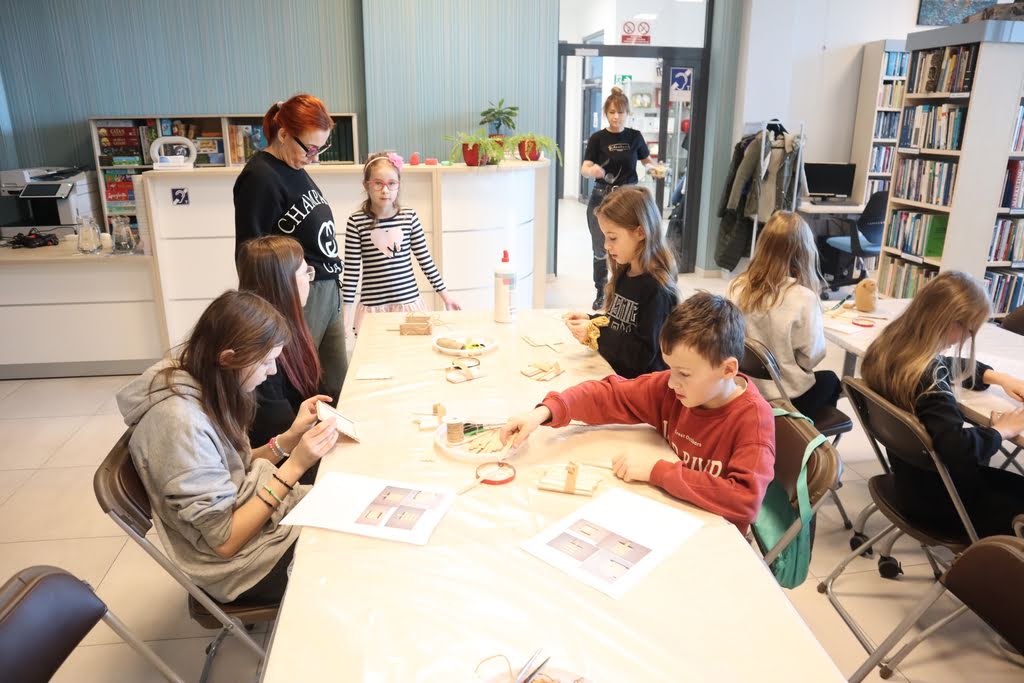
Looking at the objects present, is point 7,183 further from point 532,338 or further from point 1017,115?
point 1017,115

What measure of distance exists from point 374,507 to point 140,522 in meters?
0.52

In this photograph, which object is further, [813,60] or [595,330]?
[813,60]

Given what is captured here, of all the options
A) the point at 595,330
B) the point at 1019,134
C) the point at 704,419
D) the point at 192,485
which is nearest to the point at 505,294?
the point at 595,330

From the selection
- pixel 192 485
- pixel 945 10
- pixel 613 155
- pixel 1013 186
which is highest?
pixel 945 10

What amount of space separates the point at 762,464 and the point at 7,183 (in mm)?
5316

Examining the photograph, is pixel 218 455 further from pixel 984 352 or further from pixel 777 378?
pixel 984 352

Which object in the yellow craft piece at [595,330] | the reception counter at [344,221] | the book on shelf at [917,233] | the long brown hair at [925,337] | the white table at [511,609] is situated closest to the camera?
the white table at [511,609]

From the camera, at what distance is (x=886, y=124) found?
6.67 metres

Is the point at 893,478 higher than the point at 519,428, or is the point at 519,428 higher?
the point at 519,428

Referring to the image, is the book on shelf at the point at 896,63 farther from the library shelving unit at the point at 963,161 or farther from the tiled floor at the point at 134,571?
the tiled floor at the point at 134,571

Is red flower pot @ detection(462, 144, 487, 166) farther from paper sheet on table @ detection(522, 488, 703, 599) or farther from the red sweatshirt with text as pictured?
paper sheet on table @ detection(522, 488, 703, 599)

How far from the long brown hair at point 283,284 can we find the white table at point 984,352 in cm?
195

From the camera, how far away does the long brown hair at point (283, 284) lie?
2094 millimetres

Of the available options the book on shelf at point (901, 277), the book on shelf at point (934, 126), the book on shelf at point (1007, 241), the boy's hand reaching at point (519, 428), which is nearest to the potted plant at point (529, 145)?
the book on shelf at point (934, 126)
